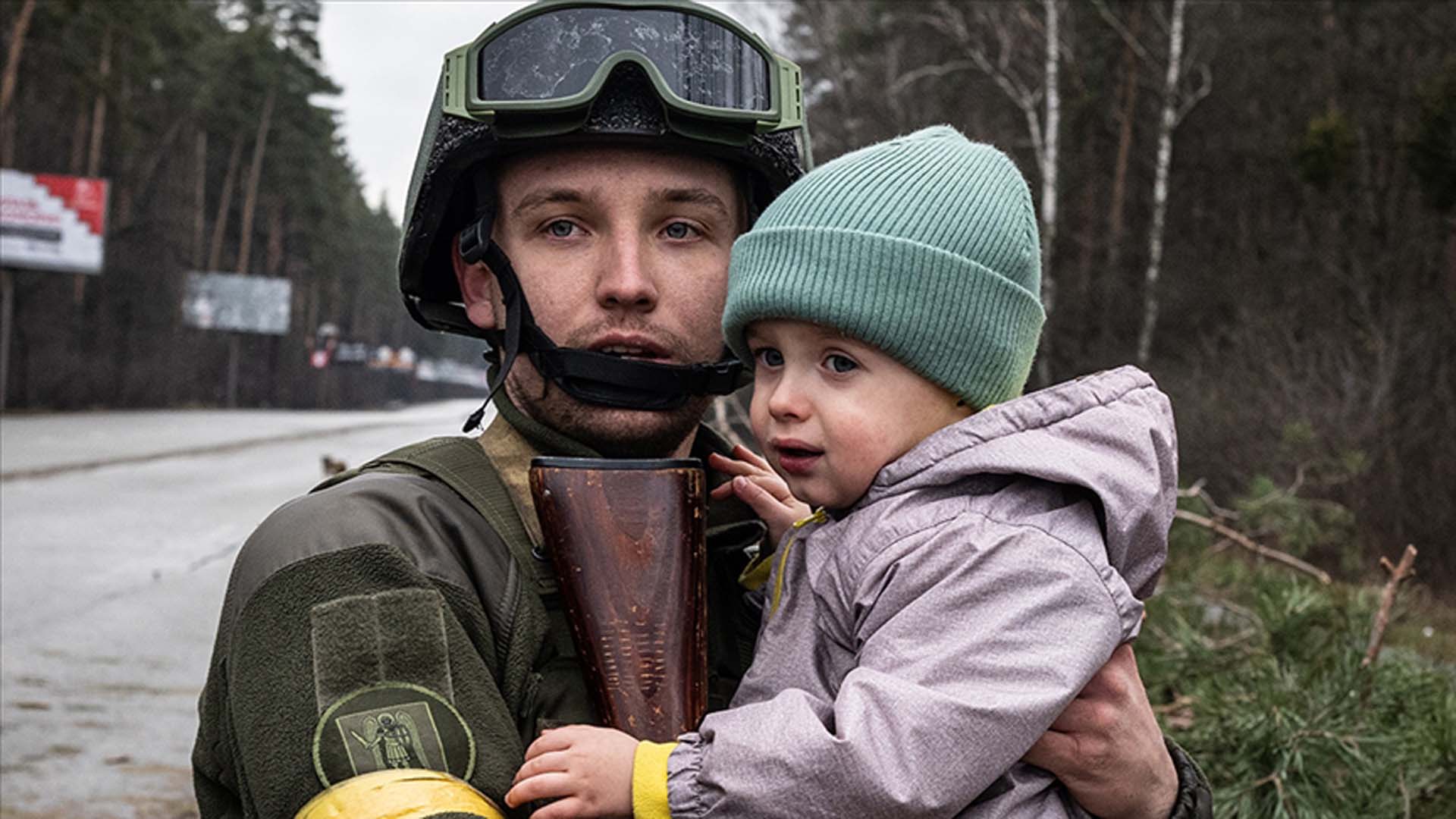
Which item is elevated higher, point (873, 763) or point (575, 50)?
point (575, 50)

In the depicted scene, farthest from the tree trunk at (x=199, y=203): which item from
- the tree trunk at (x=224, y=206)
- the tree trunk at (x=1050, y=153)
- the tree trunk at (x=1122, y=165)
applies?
the tree trunk at (x=1050, y=153)

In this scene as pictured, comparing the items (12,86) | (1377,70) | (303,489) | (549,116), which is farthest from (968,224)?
(12,86)

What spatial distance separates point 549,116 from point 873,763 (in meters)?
1.25

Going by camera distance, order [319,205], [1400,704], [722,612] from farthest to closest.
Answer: [319,205] → [1400,704] → [722,612]

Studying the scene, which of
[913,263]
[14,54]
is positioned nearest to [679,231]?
[913,263]

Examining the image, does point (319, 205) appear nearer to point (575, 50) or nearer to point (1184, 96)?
point (1184, 96)

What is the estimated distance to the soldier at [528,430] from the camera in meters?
1.68

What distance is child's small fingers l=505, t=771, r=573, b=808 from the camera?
1.61 metres

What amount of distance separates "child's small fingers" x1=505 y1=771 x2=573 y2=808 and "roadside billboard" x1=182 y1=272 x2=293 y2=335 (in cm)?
5153

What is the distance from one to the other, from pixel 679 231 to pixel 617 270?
6.7 inches

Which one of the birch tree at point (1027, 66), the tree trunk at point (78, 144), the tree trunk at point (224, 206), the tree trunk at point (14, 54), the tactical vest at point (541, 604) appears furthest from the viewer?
the tree trunk at point (224, 206)

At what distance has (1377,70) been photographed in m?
21.2

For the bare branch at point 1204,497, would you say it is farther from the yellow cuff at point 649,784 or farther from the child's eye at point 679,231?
the yellow cuff at point 649,784

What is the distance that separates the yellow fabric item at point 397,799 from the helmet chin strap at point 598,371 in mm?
884
